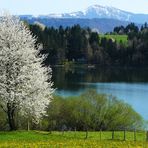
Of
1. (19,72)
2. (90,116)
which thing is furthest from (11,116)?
(90,116)

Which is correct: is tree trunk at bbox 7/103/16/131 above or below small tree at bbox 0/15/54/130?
below

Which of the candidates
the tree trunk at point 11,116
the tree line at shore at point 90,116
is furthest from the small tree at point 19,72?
the tree line at shore at point 90,116

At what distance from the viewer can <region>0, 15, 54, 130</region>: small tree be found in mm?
40812

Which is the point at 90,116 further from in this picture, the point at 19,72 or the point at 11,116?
the point at 19,72

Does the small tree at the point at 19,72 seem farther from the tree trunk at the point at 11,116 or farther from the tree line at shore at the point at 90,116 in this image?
the tree line at shore at the point at 90,116

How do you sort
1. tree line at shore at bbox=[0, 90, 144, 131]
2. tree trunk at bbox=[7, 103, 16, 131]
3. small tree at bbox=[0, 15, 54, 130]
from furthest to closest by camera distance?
1. tree line at shore at bbox=[0, 90, 144, 131]
2. tree trunk at bbox=[7, 103, 16, 131]
3. small tree at bbox=[0, 15, 54, 130]

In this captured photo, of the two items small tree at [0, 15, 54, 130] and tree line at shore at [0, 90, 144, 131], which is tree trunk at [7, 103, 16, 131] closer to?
small tree at [0, 15, 54, 130]

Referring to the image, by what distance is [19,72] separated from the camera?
4131 cm

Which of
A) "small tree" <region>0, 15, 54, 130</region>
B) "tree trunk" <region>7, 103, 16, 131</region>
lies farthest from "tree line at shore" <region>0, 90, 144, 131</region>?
"small tree" <region>0, 15, 54, 130</region>

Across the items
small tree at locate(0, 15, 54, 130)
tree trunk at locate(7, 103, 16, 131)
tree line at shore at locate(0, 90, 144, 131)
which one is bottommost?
tree line at shore at locate(0, 90, 144, 131)

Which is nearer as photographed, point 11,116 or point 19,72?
point 19,72

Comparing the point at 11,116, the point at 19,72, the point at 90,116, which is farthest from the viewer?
the point at 90,116

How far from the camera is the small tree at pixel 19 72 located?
1607 inches

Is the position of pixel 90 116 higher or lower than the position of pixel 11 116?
lower
